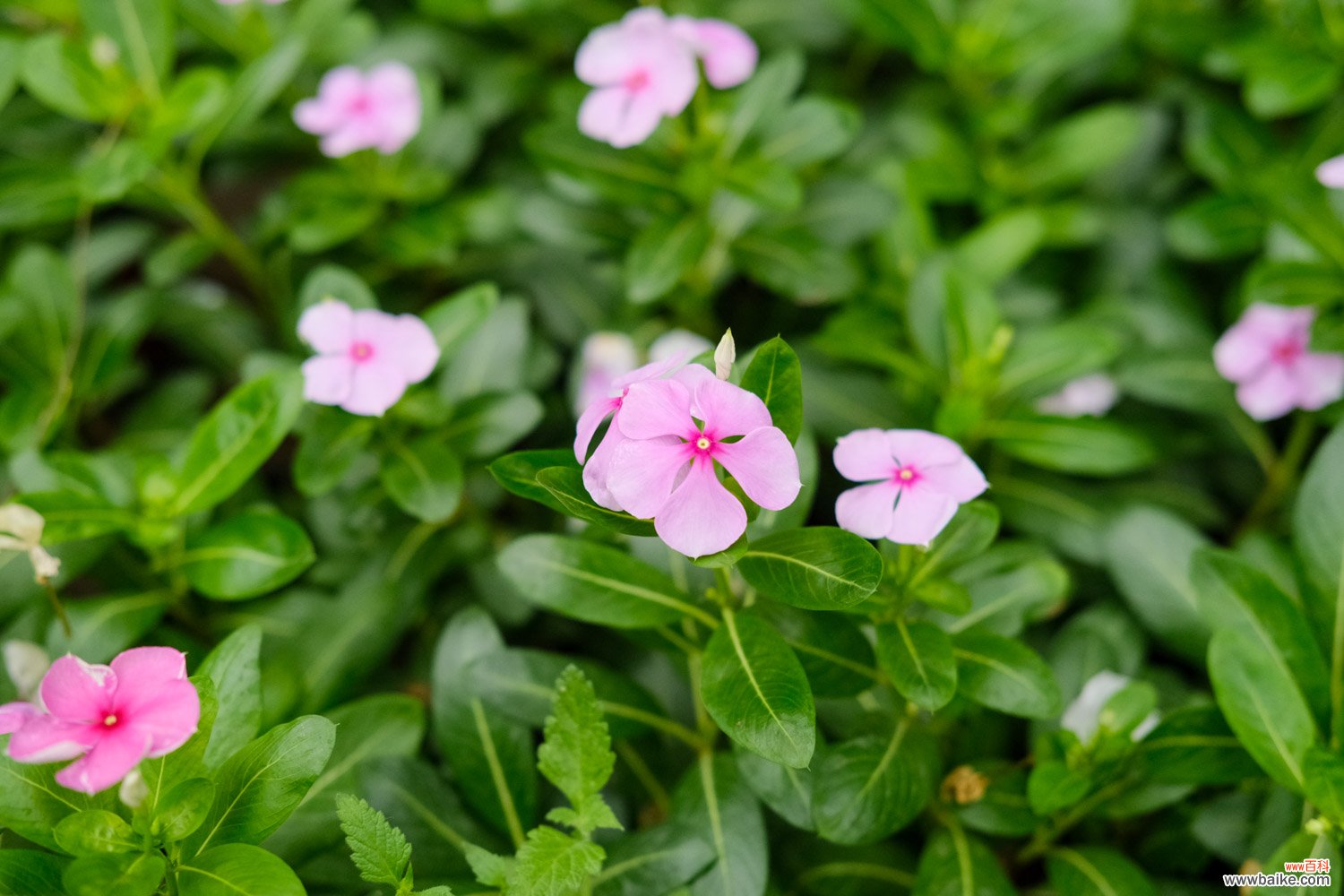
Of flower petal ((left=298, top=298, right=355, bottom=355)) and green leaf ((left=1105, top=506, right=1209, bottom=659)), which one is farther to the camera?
green leaf ((left=1105, top=506, right=1209, bottom=659))

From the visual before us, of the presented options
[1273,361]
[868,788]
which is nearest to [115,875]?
[868,788]

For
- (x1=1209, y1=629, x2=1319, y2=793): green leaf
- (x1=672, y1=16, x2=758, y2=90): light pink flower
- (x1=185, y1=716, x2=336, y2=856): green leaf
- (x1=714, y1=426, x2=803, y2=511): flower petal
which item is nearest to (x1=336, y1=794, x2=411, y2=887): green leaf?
(x1=185, y1=716, x2=336, y2=856): green leaf

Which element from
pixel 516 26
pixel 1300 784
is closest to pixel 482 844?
pixel 1300 784

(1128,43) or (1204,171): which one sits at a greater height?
(1128,43)

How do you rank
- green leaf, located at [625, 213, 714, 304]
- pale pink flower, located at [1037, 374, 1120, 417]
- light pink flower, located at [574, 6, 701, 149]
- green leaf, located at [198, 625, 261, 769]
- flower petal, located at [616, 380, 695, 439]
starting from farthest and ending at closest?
pale pink flower, located at [1037, 374, 1120, 417]
green leaf, located at [625, 213, 714, 304]
light pink flower, located at [574, 6, 701, 149]
green leaf, located at [198, 625, 261, 769]
flower petal, located at [616, 380, 695, 439]

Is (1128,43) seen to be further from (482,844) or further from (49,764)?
(49,764)

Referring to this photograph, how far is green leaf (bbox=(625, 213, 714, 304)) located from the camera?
1773mm

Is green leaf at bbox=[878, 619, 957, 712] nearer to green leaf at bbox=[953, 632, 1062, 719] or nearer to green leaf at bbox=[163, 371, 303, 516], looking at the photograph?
green leaf at bbox=[953, 632, 1062, 719]

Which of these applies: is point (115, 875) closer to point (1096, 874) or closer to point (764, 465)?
point (764, 465)

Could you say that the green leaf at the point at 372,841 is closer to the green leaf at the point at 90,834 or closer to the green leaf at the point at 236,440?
the green leaf at the point at 90,834

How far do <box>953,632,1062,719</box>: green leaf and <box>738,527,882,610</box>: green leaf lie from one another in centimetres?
31

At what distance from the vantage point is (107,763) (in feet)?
3.39

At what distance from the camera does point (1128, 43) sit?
2.31 meters

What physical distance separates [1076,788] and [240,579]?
3.94ft
